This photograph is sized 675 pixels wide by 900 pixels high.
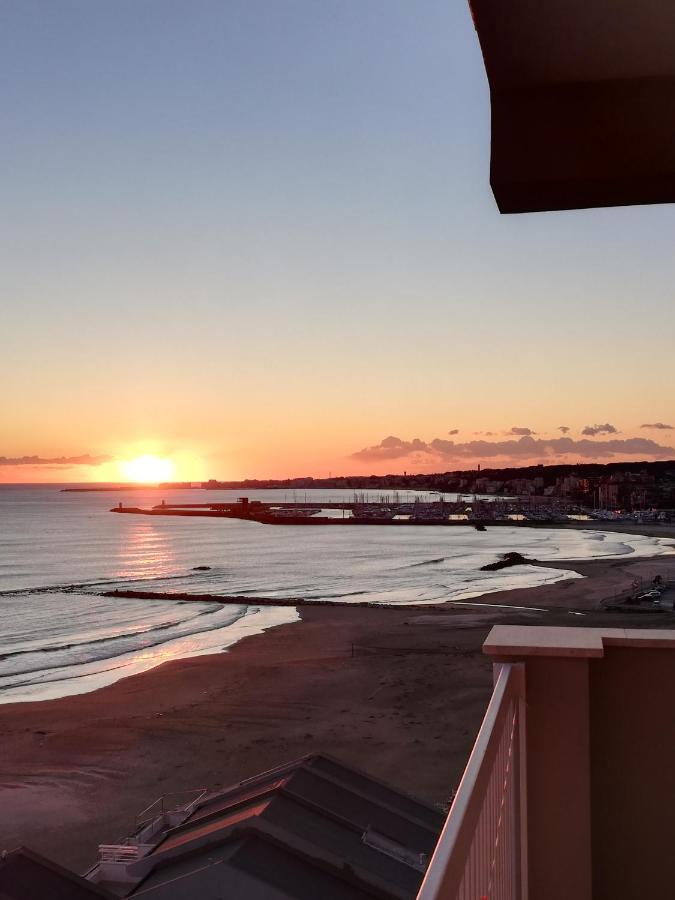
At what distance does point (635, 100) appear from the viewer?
248 centimetres

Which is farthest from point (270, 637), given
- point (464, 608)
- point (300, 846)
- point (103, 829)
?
point (300, 846)

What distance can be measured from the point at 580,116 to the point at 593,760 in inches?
83.0

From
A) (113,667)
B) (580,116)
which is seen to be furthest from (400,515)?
(580,116)

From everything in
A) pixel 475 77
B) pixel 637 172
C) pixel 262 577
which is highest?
pixel 475 77

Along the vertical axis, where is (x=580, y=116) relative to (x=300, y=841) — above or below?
above

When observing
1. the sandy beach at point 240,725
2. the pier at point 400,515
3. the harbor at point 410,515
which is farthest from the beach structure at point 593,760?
the pier at point 400,515

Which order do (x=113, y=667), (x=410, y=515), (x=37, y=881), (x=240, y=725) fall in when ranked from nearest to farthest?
1. (x=37, y=881)
2. (x=240, y=725)
3. (x=113, y=667)
4. (x=410, y=515)

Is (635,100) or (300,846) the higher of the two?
(635,100)

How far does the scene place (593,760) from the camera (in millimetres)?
2283

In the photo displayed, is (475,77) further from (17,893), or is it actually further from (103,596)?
(103,596)

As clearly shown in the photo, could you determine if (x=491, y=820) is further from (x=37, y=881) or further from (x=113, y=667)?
(x=113, y=667)

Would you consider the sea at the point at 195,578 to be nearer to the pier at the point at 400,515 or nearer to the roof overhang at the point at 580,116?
the pier at the point at 400,515

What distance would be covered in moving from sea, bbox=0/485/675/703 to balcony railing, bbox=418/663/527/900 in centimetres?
1829

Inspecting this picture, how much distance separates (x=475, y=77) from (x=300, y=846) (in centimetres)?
604
